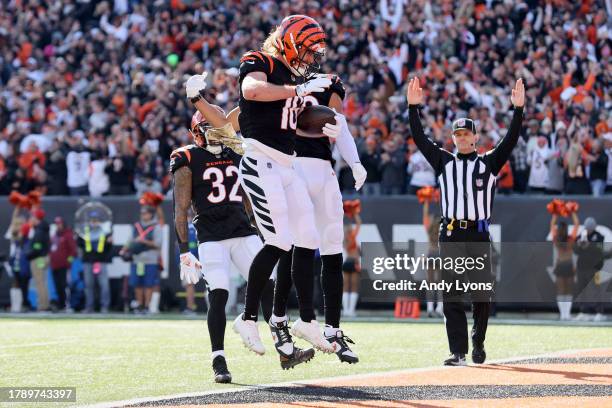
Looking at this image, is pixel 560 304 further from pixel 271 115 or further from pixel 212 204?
pixel 271 115

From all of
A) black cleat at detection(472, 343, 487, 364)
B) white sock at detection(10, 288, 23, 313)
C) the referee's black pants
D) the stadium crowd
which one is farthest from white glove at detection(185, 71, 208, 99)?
white sock at detection(10, 288, 23, 313)

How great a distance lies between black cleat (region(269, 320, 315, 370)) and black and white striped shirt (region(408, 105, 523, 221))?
1.73 metres

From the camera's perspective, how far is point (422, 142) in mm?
8711

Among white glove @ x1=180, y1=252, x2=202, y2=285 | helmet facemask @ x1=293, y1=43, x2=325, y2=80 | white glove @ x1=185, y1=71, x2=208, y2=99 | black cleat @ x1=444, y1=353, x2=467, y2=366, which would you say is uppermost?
helmet facemask @ x1=293, y1=43, x2=325, y2=80

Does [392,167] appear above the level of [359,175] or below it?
above

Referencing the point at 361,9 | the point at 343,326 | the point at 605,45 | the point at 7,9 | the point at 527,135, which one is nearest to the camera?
the point at 343,326

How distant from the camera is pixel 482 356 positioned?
8.57 meters

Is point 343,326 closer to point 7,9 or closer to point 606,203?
point 606,203

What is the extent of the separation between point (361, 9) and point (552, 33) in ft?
12.5

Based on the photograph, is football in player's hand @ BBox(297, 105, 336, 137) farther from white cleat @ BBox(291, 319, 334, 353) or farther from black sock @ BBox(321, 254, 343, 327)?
white cleat @ BBox(291, 319, 334, 353)

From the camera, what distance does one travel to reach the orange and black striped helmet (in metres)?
7.27

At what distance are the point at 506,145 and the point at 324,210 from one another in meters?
1.66

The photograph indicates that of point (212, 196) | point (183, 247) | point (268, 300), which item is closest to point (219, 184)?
point (212, 196)

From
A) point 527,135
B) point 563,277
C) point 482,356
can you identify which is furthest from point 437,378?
point 527,135
